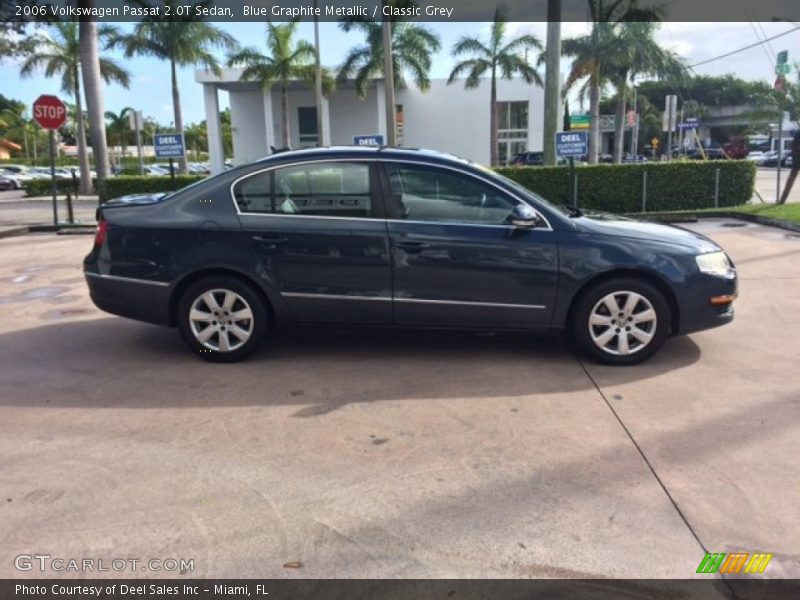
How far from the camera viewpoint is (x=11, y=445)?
155 inches

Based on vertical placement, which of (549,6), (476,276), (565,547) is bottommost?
(565,547)

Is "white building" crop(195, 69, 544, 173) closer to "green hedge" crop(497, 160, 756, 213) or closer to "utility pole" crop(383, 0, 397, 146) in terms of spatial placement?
"utility pole" crop(383, 0, 397, 146)

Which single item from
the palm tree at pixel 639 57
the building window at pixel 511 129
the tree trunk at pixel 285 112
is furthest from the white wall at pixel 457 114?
the palm tree at pixel 639 57

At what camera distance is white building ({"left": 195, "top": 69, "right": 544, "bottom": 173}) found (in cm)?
4091

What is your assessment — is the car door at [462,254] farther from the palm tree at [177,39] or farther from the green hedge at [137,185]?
the palm tree at [177,39]

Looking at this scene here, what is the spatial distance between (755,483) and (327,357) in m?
3.26

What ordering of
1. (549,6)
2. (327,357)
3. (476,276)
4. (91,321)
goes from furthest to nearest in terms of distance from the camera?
(549,6), (91,321), (327,357), (476,276)

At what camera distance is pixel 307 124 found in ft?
137

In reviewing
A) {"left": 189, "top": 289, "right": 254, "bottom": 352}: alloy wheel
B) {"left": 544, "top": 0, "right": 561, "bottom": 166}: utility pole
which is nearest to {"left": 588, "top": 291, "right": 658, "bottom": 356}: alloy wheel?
{"left": 189, "top": 289, "right": 254, "bottom": 352}: alloy wheel

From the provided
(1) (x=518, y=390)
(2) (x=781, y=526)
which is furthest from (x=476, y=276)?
(2) (x=781, y=526)

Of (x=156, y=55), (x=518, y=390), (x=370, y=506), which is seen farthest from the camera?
(x=156, y=55)

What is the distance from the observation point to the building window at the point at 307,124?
136 feet

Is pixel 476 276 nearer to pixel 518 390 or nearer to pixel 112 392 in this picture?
pixel 518 390

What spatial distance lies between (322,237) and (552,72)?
1483cm
